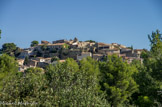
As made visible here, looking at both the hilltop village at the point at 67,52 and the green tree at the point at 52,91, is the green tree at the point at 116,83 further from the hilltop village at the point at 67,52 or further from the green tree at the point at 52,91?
the hilltop village at the point at 67,52

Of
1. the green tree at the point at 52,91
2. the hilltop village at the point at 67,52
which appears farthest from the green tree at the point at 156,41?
the hilltop village at the point at 67,52

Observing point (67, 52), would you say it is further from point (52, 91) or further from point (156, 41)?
point (52, 91)

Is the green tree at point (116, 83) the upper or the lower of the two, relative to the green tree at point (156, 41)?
lower

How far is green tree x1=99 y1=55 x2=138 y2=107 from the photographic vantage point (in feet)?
70.9

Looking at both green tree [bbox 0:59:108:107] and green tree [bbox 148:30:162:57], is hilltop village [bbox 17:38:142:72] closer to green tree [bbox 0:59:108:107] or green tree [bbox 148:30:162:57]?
green tree [bbox 148:30:162:57]

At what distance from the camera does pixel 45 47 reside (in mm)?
89000

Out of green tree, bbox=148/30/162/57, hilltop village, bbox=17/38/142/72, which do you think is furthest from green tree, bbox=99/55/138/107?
hilltop village, bbox=17/38/142/72

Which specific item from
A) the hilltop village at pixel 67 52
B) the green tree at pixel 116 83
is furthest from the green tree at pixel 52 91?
the hilltop village at pixel 67 52

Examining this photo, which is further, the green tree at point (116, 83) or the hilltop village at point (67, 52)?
the hilltop village at point (67, 52)

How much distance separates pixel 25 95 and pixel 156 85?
15965mm

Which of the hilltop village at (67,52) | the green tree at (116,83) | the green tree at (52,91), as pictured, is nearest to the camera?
the green tree at (52,91)

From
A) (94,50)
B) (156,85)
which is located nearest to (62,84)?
(156,85)

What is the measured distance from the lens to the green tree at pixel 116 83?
70.9 feet

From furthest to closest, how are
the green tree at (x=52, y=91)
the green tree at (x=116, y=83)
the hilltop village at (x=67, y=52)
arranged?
the hilltop village at (x=67, y=52)
the green tree at (x=116, y=83)
the green tree at (x=52, y=91)
